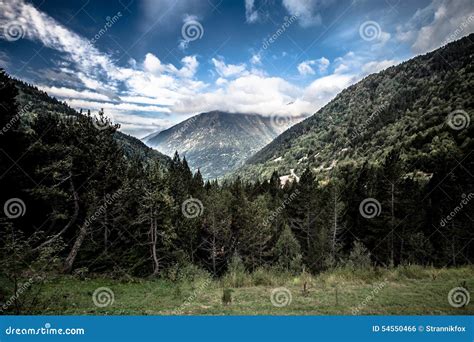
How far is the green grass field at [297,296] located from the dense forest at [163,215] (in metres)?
1.90

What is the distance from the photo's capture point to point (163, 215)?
76.5 feet

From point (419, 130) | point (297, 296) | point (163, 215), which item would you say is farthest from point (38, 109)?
point (297, 296)

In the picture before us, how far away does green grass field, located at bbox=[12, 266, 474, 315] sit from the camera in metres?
8.56

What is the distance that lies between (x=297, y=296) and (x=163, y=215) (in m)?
15.3

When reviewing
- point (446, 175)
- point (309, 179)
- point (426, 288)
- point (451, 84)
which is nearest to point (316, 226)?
point (309, 179)

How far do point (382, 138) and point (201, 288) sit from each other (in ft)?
496

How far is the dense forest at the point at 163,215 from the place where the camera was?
1789 centimetres

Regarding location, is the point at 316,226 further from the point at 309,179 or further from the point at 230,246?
the point at 230,246

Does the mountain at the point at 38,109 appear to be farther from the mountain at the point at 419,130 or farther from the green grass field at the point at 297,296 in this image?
the mountain at the point at 419,130

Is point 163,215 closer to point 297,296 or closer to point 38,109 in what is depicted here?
point 297,296

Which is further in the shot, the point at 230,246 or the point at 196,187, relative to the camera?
the point at 196,187

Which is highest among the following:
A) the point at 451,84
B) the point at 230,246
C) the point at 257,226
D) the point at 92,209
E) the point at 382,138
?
the point at 451,84

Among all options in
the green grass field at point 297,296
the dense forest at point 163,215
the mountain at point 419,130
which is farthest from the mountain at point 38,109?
the mountain at point 419,130

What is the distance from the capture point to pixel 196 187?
56656mm
